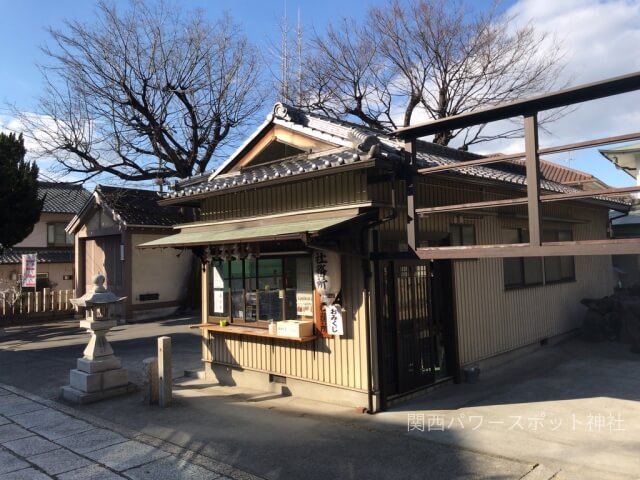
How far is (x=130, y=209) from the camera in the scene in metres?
21.6

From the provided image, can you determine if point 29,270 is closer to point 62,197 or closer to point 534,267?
point 62,197

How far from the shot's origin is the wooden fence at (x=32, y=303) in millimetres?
20031

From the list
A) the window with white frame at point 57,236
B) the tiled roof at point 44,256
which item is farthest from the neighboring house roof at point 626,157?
the window with white frame at point 57,236

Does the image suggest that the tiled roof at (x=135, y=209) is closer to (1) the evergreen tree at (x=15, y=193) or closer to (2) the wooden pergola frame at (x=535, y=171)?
(1) the evergreen tree at (x=15, y=193)

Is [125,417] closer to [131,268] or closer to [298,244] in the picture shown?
[298,244]

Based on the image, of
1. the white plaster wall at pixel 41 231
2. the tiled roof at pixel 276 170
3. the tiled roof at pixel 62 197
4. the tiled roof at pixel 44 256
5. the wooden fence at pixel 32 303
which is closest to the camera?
the tiled roof at pixel 276 170

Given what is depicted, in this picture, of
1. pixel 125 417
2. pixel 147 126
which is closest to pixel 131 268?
pixel 147 126

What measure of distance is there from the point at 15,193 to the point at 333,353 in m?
16.1

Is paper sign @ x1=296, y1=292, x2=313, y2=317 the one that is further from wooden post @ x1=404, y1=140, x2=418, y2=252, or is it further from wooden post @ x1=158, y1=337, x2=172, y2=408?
wooden post @ x1=158, y1=337, x2=172, y2=408

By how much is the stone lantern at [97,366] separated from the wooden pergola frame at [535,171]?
5.82 metres

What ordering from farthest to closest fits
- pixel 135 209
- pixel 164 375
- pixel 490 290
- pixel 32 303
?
1. pixel 135 209
2. pixel 32 303
3. pixel 490 290
4. pixel 164 375

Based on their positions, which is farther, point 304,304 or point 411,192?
point 304,304

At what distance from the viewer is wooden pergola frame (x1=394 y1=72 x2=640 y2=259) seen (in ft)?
15.9

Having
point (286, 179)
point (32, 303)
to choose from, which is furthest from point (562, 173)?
point (32, 303)
